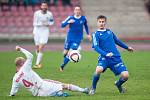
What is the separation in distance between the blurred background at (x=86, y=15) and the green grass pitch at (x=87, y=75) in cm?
944

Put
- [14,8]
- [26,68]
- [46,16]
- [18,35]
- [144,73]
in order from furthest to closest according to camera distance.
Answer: [14,8] → [18,35] → [46,16] → [144,73] → [26,68]

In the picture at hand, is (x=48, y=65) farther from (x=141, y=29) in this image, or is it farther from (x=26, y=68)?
(x=141, y=29)

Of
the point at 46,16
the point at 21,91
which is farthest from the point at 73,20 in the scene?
the point at 21,91

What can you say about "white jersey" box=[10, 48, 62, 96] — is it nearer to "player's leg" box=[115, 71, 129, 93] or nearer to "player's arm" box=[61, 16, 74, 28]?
"player's leg" box=[115, 71, 129, 93]

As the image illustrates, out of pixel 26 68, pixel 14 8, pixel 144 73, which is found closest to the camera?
pixel 26 68

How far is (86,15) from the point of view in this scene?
41062 millimetres

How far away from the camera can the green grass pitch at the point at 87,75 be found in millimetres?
14005

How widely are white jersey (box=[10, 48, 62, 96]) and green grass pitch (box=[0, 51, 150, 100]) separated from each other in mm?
236

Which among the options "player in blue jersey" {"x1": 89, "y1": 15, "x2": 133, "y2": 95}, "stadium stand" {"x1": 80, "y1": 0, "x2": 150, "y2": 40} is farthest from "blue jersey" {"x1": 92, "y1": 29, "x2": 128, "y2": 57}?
"stadium stand" {"x1": 80, "y1": 0, "x2": 150, "y2": 40}

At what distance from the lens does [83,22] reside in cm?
Result: 2067

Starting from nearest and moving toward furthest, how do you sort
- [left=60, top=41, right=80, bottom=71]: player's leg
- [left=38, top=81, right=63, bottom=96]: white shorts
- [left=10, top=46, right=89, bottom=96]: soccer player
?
[left=10, top=46, right=89, bottom=96]: soccer player, [left=38, top=81, right=63, bottom=96]: white shorts, [left=60, top=41, right=80, bottom=71]: player's leg

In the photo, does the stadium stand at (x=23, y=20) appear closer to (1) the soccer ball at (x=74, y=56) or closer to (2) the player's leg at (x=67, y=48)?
(2) the player's leg at (x=67, y=48)

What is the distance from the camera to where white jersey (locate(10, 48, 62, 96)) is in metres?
13.4

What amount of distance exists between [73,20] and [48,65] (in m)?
3.07
